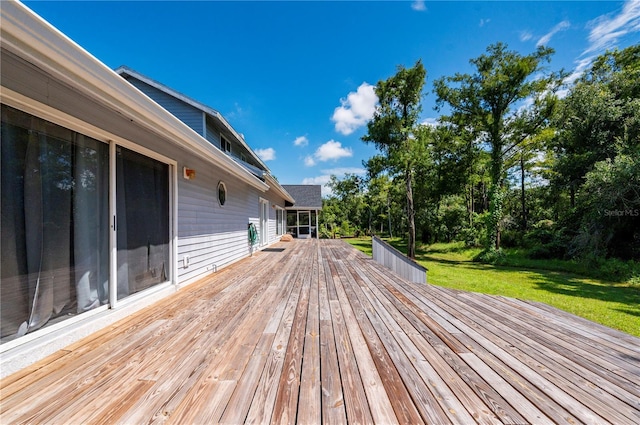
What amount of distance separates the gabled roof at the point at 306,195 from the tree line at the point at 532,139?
5075mm

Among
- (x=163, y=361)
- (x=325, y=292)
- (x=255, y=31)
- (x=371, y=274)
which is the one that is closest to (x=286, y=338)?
(x=163, y=361)

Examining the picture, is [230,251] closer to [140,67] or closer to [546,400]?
[546,400]

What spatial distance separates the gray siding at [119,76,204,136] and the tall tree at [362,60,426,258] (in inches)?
348

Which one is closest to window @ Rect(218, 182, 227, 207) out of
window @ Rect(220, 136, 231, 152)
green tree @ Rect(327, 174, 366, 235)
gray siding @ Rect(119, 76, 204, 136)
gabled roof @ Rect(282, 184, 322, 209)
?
gray siding @ Rect(119, 76, 204, 136)

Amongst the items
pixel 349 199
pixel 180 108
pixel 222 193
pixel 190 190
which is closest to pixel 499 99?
pixel 222 193

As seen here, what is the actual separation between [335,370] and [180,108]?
8201 mm

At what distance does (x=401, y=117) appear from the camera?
39.6ft

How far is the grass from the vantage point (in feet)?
14.8

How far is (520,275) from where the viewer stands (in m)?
9.21

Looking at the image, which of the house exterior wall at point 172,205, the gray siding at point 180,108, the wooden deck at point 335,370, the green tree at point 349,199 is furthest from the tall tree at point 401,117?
the green tree at point 349,199

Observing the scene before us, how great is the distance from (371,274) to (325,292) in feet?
5.37

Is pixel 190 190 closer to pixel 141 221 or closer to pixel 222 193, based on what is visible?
pixel 141 221

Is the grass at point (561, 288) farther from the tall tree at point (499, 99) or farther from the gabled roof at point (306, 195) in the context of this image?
the gabled roof at point (306, 195)

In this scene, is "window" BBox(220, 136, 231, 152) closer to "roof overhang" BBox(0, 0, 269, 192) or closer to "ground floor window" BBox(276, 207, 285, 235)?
"ground floor window" BBox(276, 207, 285, 235)
